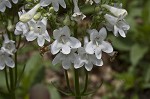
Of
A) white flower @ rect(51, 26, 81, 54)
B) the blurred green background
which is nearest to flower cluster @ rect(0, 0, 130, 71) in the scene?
white flower @ rect(51, 26, 81, 54)

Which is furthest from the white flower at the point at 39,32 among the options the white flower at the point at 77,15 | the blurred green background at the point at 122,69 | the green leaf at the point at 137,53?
the green leaf at the point at 137,53

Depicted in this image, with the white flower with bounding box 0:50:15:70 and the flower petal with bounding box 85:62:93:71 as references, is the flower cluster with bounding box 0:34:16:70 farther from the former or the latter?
the flower petal with bounding box 85:62:93:71

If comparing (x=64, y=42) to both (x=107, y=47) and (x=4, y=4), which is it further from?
(x=4, y=4)

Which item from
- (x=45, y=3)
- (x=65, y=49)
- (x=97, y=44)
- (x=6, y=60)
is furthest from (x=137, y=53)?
(x=45, y=3)

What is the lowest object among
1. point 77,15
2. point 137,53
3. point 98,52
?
point 137,53

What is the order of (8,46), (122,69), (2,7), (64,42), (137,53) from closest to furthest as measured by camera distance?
(64,42) → (2,7) → (8,46) → (137,53) → (122,69)

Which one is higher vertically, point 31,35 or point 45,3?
point 45,3

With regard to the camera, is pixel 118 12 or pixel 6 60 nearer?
pixel 118 12
